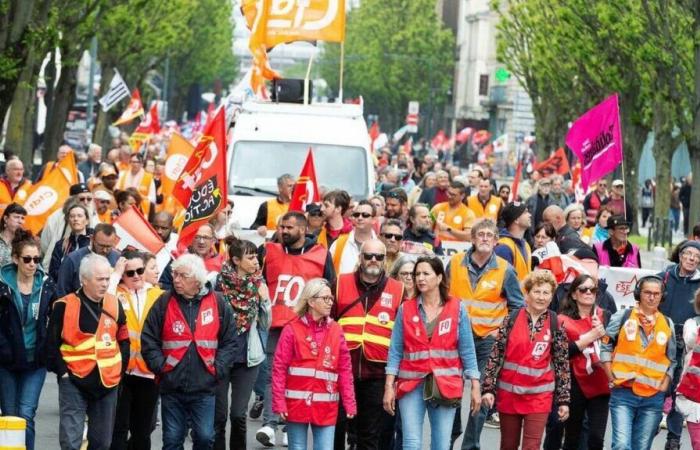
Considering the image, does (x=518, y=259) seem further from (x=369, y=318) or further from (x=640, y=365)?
(x=369, y=318)

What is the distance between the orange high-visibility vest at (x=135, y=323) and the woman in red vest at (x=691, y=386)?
3.36 m

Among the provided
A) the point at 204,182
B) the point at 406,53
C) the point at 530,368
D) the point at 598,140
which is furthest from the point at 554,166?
the point at 406,53

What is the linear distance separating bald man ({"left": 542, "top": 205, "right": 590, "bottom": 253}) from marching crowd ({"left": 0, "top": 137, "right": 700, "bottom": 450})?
5.91 ft

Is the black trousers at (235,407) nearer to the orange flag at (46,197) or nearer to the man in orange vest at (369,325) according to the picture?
the man in orange vest at (369,325)

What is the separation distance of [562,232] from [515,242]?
211cm

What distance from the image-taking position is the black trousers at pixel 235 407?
1130cm

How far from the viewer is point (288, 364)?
10.3 meters

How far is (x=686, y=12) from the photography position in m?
31.9

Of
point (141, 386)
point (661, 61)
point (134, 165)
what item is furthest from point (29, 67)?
point (141, 386)

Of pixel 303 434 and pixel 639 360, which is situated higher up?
pixel 639 360

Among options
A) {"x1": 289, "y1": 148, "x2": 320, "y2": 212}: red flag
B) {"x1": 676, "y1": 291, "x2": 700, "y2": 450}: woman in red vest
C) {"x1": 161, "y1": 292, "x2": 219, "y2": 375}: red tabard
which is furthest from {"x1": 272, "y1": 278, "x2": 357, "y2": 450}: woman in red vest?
{"x1": 289, "y1": 148, "x2": 320, "y2": 212}: red flag

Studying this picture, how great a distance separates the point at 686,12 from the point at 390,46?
74906 mm

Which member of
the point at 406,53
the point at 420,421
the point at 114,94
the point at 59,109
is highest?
the point at 406,53

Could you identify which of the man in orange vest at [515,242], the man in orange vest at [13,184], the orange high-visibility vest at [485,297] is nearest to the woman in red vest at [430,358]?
the orange high-visibility vest at [485,297]
